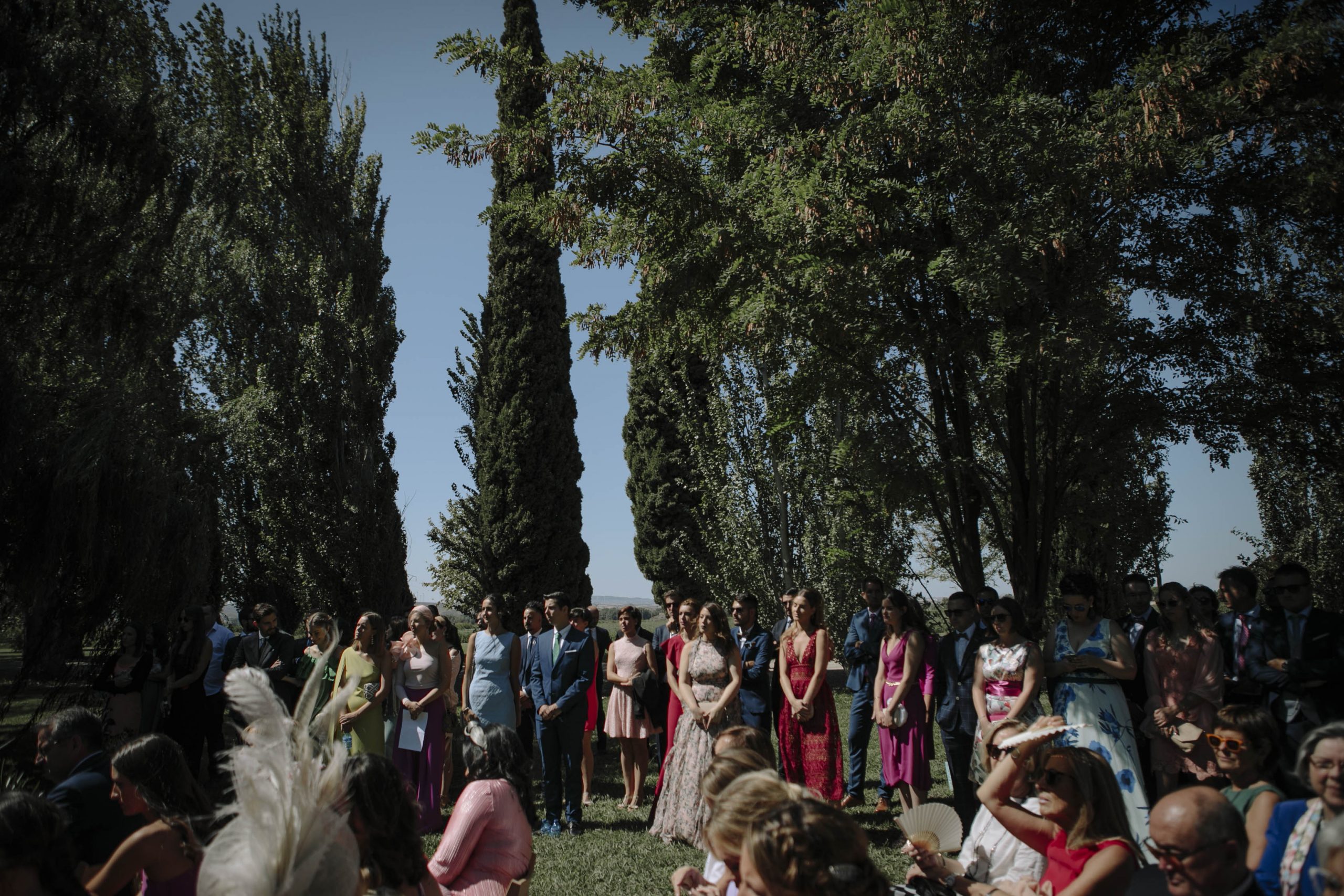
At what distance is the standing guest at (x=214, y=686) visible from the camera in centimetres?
909

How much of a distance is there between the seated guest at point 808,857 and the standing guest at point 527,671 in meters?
5.96

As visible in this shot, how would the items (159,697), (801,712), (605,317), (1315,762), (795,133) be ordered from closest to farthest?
(1315,762), (801,712), (159,697), (795,133), (605,317)

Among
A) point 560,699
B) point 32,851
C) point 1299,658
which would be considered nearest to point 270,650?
point 560,699

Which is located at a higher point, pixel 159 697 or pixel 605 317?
pixel 605 317

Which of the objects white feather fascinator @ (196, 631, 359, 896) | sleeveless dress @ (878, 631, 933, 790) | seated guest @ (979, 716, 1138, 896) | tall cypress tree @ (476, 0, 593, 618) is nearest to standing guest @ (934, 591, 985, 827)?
sleeveless dress @ (878, 631, 933, 790)

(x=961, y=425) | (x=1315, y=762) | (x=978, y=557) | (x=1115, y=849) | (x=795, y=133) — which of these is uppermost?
(x=795, y=133)

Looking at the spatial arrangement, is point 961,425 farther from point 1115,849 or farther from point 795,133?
point 1115,849

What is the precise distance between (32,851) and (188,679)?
635cm

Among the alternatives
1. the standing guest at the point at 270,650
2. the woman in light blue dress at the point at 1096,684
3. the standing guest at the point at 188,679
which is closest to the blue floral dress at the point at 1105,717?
the woman in light blue dress at the point at 1096,684

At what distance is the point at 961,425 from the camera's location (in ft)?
35.0

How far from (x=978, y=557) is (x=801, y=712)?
4149 millimetres

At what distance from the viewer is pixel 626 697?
8742mm

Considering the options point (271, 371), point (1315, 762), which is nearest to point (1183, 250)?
point (1315, 762)

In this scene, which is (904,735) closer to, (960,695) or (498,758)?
(960,695)
